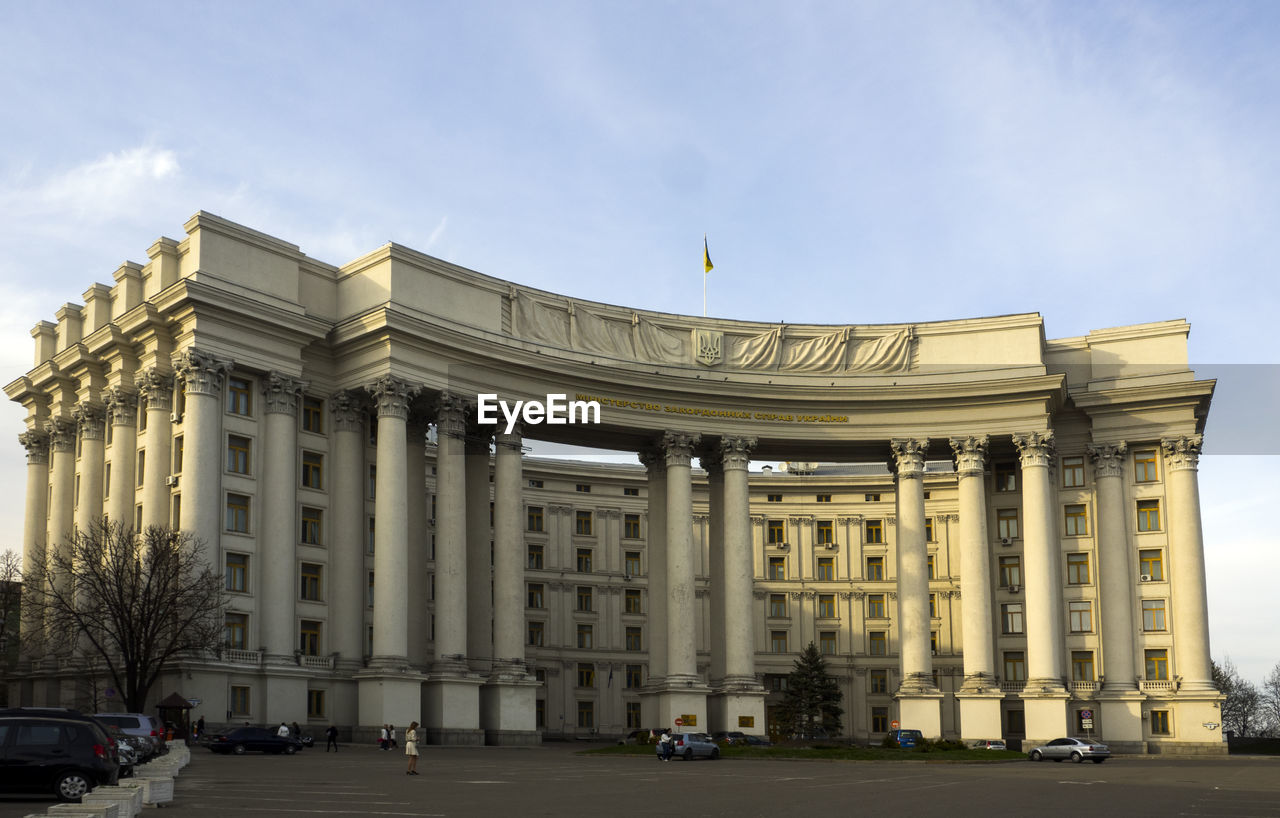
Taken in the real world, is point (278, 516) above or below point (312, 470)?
below

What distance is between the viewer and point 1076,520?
74.7m

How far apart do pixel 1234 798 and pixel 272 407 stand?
42494 mm

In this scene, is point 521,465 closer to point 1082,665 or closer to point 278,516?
point 278,516

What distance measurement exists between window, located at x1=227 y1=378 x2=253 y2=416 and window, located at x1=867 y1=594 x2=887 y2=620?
5851 cm

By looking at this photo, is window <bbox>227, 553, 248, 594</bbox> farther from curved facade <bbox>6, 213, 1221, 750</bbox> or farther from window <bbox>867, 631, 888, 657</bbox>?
window <bbox>867, 631, 888, 657</bbox>

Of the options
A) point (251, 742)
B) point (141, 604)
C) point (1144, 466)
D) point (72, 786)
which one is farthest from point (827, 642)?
point (72, 786)

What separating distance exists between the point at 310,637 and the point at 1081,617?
41822mm

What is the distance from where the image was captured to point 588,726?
9994 centimetres

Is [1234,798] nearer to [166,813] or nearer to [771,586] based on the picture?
[166,813]

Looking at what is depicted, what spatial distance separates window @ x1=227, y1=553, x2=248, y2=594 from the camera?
5688 centimetres

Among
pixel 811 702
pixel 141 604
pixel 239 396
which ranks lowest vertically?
pixel 811 702

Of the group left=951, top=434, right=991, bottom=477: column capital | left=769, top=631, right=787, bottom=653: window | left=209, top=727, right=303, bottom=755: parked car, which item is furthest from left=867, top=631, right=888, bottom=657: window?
left=209, top=727, right=303, bottom=755: parked car

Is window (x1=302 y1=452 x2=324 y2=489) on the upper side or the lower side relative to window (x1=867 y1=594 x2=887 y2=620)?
upper

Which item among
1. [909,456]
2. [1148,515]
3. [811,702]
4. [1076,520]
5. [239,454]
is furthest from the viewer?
[811,702]
